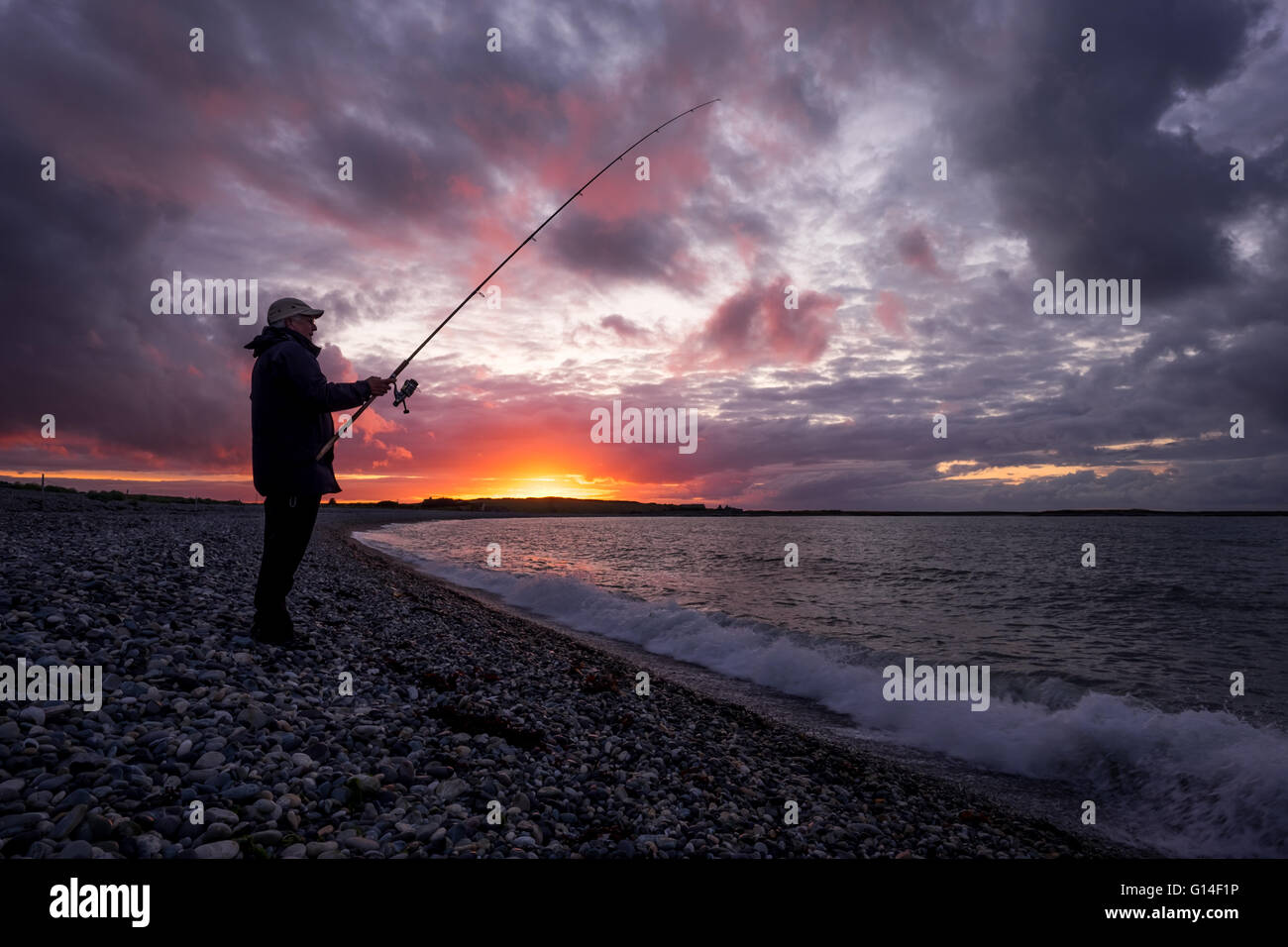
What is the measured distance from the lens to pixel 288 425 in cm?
700

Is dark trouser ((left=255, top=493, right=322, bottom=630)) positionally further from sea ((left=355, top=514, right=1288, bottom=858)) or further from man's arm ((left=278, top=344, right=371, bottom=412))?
sea ((left=355, top=514, right=1288, bottom=858))

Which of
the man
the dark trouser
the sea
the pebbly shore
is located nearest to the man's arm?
the man

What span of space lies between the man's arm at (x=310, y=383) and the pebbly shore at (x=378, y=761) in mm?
3197

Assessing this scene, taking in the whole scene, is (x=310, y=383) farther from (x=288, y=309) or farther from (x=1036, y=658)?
(x=1036, y=658)

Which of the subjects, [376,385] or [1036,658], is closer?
[376,385]

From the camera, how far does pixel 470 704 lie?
311 inches

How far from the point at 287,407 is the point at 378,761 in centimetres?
406

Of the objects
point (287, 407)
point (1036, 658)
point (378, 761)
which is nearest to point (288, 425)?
point (287, 407)

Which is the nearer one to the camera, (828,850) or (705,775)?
(828,850)

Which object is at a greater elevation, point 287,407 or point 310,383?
point 310,383
